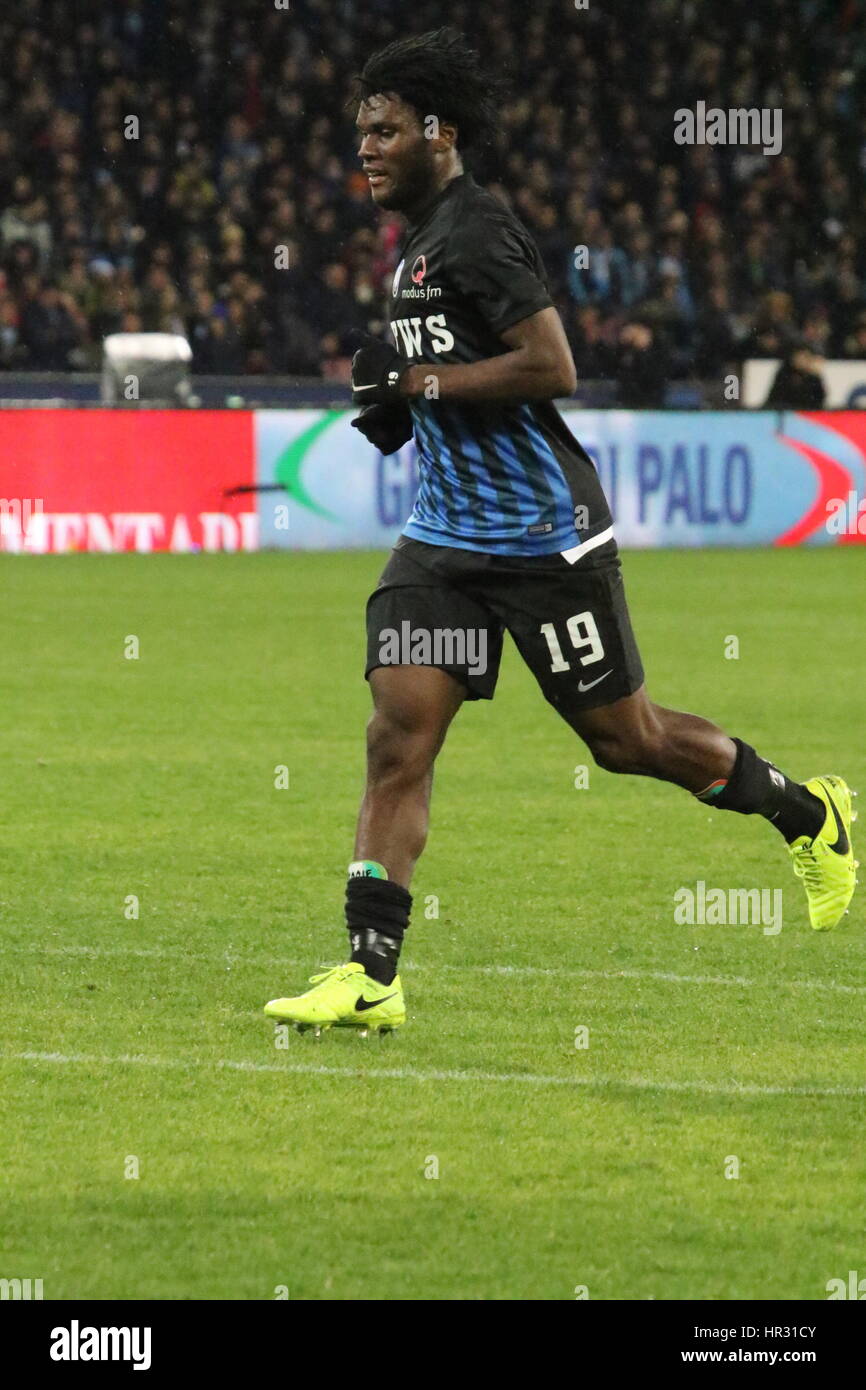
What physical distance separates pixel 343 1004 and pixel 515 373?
1.46m

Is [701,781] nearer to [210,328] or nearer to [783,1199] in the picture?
[783,1199]

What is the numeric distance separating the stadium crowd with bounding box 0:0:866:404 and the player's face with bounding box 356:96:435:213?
50.6 ft

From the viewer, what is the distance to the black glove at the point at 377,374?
5.36m

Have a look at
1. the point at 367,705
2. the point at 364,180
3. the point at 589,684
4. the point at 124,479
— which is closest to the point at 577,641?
the point at 589,684

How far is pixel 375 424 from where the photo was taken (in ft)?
18.9

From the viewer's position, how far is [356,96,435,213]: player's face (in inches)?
215

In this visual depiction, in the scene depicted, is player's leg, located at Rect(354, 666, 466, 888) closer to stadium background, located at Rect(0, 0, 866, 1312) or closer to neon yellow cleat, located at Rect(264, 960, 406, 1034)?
neon yellow cleat, located at Rect(264, 960, 406, 1034)

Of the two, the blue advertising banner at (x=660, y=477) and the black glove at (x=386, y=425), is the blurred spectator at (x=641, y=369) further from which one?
the black glove at (x=386, y=425)

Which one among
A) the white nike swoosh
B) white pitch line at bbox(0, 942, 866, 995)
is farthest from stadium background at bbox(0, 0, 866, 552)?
the white nike swoosh

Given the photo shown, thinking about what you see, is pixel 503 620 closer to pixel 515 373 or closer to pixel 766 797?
pixel 515 373

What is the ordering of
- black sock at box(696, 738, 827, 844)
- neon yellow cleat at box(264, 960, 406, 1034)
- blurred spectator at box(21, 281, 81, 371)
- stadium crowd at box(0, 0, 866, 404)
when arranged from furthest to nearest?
stadium crowd at box(0, 0, 866, 404) < blurred spectator at box(21, 281, 81, 371) < black sock at box(696, 738, 827, 844) < neon yellow cleat at box(264, 960, 406, 1034)

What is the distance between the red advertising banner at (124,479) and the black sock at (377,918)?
530 inches

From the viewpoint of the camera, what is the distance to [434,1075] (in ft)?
16.3

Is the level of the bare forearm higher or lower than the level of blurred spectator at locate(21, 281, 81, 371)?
lower
